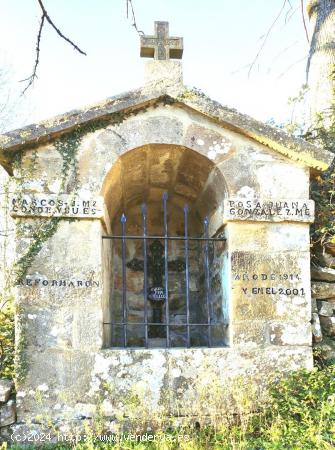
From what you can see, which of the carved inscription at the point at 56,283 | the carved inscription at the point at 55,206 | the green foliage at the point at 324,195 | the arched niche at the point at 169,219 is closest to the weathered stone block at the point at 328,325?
the green foliage at the point at 324,195

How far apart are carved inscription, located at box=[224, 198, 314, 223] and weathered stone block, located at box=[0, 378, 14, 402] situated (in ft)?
7.65

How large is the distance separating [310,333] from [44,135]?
295 centimetres

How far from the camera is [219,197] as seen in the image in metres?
4.84

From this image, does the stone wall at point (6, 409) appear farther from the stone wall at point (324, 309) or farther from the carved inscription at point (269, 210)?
the stone wall at point (324, 309)

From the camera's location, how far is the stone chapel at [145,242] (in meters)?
4.14

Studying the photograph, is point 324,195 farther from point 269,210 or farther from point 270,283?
point 270,283

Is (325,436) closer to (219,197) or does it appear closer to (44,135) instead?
(219,197)

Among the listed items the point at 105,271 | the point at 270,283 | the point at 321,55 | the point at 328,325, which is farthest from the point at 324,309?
the point at 321,55

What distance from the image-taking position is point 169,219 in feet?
20.7

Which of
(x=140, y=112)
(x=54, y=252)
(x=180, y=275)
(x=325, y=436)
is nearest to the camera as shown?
(x=325, y=436)

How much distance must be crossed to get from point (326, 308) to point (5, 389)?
9.93 ft

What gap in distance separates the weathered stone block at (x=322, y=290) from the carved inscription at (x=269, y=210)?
0.71 metres

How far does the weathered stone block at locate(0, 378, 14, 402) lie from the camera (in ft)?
13.1

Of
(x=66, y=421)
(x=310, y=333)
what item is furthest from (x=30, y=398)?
(x=310, y=333)
